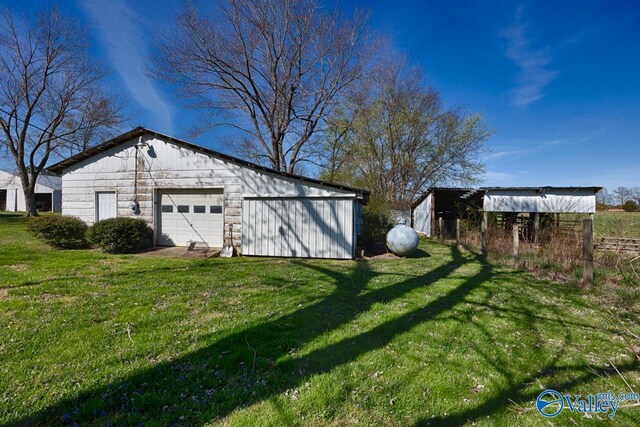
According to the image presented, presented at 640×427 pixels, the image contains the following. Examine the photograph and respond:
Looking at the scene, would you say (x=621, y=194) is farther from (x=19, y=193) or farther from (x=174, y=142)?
(x=19, y=193)

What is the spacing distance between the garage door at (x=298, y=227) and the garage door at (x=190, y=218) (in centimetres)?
118

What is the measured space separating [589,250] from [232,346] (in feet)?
22.2

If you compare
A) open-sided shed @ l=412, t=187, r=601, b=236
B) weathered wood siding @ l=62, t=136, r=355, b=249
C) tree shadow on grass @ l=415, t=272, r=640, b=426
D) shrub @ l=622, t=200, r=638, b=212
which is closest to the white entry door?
weathered wood siding @ l=62, t=136, r=355, b=249

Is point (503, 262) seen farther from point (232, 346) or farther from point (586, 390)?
point (232, 346)

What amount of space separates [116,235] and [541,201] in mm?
18077

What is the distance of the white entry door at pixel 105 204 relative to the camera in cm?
1091

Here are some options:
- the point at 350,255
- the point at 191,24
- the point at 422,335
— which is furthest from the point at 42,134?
the point at 422,335

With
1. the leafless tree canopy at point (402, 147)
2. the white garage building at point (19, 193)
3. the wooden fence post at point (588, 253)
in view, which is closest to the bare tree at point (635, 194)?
the leafless tree canopy at point (402, 147)

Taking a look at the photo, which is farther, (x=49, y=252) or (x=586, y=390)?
(x=49, y=252)

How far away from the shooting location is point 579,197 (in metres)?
13.9

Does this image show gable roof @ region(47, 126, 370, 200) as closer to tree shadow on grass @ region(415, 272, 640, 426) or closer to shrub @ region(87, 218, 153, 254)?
shrub @ region(87, 218, 153, 254)

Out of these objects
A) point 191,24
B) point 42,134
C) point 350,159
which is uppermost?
point 191,24

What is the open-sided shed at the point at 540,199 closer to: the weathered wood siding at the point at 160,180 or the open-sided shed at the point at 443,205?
the open-sided shed at the point at 443,205

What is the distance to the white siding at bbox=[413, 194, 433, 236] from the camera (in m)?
18.9
